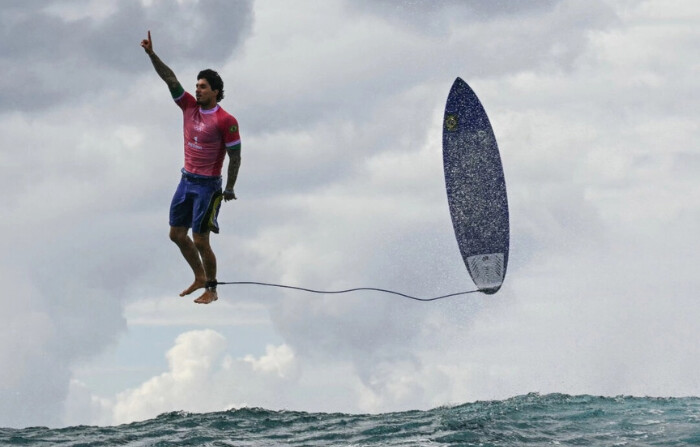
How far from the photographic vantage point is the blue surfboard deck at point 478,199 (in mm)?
18094

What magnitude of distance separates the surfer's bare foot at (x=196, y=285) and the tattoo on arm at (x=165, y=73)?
3547 mm

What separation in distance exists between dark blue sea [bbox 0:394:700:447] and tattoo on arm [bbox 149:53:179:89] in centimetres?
647

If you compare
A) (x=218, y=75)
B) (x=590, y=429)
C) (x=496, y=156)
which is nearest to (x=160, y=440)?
(x=218, y=75)

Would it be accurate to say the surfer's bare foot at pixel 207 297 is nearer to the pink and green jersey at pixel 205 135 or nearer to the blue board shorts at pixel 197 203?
the blue board shorts at pixel 197 203

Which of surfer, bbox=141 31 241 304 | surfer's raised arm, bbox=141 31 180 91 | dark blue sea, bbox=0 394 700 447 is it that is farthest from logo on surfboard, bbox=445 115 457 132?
surfer's raised arm, bbox=141 31 180 91

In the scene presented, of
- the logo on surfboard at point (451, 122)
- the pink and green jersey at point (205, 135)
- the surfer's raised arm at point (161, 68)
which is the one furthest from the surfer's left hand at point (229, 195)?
the logo on surfboard at point (451, 122)

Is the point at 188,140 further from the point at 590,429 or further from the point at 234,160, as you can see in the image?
the point at 590,429

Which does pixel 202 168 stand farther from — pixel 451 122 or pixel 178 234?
pixel 451 122

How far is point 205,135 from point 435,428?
705 cm

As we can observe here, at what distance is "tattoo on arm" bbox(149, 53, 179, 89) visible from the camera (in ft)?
46.8

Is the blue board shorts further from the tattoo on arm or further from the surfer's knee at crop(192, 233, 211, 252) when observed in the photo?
the tattoo on arm

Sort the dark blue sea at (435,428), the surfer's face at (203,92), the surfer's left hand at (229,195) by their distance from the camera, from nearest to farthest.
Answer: the surfer's face at (203,92)
the surfer's left hand at (229,195)
the dark blue sea at (435,428)

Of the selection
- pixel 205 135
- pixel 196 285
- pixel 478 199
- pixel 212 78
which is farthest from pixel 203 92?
pixel 478 199

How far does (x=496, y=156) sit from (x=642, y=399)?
23.9 feet
